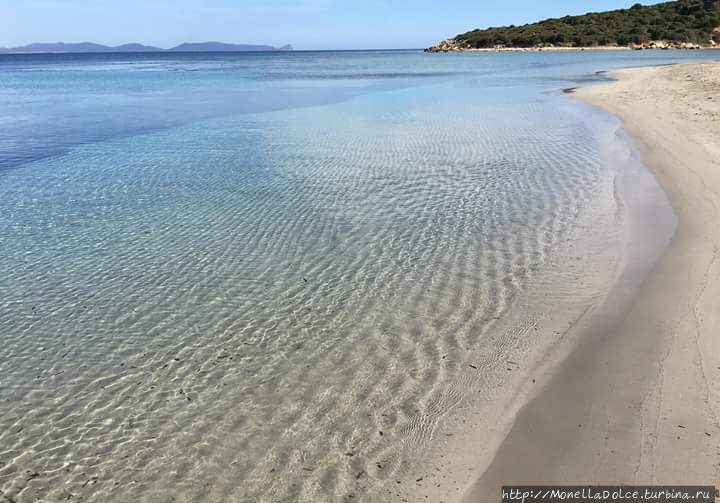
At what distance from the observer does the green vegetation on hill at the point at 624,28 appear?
354ft

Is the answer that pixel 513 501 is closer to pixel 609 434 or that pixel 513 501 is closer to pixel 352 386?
pixel 609 434

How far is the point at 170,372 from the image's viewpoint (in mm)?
5629

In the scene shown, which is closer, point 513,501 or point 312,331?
point 513,501

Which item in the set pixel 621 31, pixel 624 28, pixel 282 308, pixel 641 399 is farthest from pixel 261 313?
pixel 624 28

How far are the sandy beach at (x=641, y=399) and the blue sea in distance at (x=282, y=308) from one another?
0.42 metres

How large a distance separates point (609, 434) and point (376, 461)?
189 cm

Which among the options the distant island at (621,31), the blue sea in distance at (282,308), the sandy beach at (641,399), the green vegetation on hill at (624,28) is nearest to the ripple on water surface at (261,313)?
the blue sea in distance at (282,308)

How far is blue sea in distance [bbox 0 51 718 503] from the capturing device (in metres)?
4.45

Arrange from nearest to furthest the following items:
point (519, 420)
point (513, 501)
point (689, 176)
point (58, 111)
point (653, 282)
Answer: point (513, 501) < point (519, 420) < point (653, 282) < point (689, 176) < point (58, 111)

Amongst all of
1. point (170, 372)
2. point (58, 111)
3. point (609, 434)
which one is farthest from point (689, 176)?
point (58, 111)

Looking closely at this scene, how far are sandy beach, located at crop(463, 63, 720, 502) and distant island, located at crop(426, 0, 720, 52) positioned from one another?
118m

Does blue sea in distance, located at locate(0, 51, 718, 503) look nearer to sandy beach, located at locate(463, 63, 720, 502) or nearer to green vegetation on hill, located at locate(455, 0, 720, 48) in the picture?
sandy beach, located at locate(463, 63, 720, 502)

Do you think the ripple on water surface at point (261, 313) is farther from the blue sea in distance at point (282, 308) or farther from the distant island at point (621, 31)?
the distant island at point (621, 31)

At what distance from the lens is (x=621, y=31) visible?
11844cm
